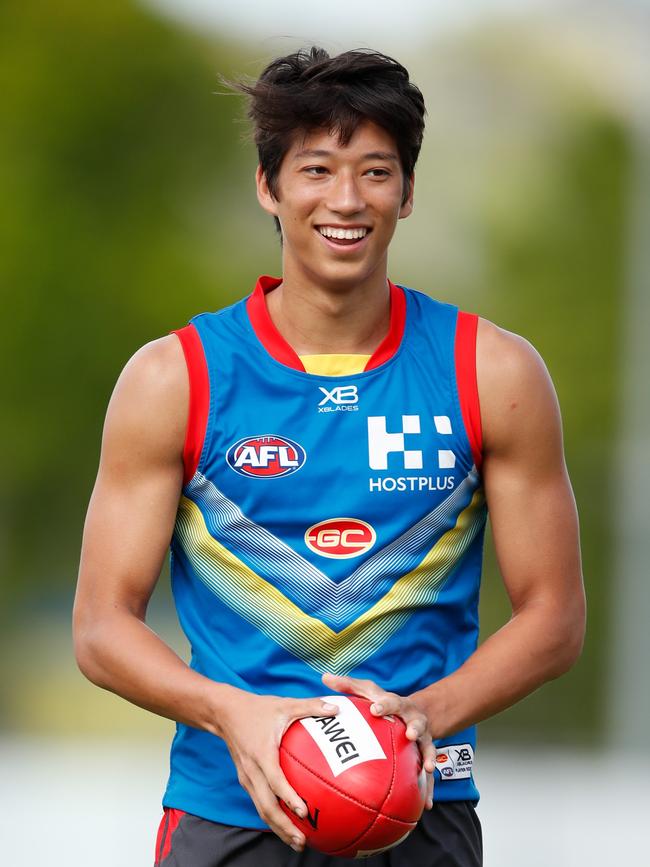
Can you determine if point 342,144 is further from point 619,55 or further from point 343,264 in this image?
point 619,55

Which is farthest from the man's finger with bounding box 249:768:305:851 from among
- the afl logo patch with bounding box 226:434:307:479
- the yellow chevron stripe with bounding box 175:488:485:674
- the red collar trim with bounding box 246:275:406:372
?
the red collar trim with bounding box 246:275:406:372

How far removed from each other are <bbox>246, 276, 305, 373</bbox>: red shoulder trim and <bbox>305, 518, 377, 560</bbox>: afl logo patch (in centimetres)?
32

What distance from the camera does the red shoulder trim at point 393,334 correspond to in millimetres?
2763

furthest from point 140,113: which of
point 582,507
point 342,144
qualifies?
point 342,144

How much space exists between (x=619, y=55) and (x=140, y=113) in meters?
2.68

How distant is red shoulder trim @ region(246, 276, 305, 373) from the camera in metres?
2.76

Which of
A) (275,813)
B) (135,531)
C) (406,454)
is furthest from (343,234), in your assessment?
(275,813)

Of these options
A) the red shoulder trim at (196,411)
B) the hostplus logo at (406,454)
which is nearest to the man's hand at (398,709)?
the hostplus logo at (406,454)

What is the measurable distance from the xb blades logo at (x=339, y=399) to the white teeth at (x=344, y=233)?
0.93 feet

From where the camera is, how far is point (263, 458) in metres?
2.64

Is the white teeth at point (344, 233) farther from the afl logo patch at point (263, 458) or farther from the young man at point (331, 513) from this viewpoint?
the afl logo patch at point (263, 458)

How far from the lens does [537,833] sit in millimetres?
6043

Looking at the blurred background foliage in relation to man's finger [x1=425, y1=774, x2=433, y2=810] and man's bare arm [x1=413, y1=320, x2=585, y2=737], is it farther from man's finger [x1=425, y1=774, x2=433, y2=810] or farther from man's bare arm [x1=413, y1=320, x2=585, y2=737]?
man's finger [x1=425, y1=774, x2=433, y2=810]

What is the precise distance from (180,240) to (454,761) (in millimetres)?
5533
